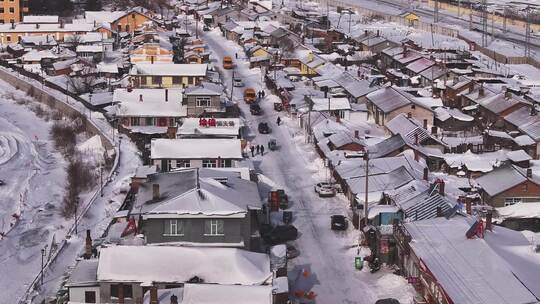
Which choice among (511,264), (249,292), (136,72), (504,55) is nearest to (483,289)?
(511,264)

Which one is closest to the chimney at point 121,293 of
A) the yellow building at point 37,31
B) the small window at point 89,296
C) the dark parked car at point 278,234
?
the small window at point 89,296

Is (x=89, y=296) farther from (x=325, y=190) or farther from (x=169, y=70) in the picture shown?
(x=169, y=70)

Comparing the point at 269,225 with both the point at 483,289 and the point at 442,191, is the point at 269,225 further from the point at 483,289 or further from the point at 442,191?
the point at 483,289

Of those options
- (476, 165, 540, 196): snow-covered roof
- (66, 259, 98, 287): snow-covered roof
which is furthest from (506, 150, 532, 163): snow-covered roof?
(66, 259, 98, 287): snow-covered roof

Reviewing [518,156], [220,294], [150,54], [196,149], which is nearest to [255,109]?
[196,149]

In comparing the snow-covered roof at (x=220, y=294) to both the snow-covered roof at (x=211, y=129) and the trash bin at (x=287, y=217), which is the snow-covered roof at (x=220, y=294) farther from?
the snow-covered roof at (x=211, y=129)
